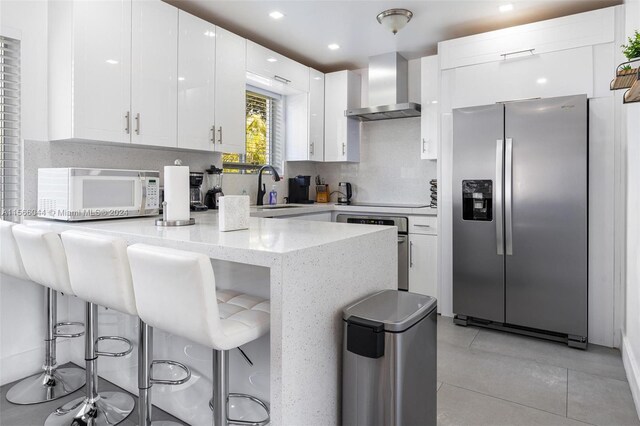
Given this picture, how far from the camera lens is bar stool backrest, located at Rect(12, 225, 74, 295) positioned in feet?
5.74

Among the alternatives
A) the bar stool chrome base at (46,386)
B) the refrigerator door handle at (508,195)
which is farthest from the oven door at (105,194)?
the refrigerator door handle at (508,195)

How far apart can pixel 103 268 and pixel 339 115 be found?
3.41 metres

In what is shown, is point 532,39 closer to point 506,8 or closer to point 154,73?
point 506,8

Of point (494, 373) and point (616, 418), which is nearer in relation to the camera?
point (616, 418)

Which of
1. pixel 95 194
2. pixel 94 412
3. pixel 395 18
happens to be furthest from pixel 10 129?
pixel 395 18

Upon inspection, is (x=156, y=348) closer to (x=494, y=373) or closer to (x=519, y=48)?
(x=494, y=373)

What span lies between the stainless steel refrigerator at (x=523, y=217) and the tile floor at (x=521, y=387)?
0.25 m

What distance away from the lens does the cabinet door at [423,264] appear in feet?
12.0

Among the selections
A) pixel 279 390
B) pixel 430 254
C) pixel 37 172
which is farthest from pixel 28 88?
pixel 430 254

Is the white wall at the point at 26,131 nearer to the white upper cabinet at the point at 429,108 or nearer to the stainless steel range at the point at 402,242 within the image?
the stainless steel range at the point at 402,242

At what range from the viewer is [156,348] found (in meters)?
2.08

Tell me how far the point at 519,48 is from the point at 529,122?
69 centimetres

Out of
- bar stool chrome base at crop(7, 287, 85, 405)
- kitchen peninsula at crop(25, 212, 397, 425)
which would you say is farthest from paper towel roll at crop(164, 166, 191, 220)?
bar stool chrome base at crop(7, 287, 85, 405)

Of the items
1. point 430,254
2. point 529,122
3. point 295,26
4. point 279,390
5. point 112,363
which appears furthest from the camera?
point 430,254
